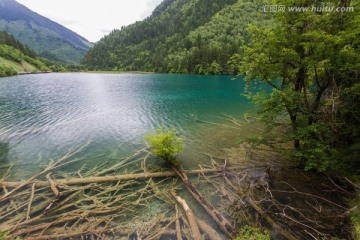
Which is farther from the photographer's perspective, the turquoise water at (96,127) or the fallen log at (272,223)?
the turquoise water at (96,127)

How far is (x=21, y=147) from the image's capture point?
1956cm

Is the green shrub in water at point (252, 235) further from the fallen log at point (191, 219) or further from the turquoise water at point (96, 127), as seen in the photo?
the turquoise water at point (96, 127)

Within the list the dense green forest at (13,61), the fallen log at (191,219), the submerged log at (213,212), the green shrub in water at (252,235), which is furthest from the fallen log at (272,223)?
the dense green forest at (13,61)

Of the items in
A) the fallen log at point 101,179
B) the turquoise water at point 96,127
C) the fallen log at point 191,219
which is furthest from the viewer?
the turquoise water at point 96,127

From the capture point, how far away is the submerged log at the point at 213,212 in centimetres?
900

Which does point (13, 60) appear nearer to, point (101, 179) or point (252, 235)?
point (101, 179)

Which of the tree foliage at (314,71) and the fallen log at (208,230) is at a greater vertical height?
the tree foliage at (314,71)

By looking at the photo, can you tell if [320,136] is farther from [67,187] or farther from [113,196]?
[67,187]

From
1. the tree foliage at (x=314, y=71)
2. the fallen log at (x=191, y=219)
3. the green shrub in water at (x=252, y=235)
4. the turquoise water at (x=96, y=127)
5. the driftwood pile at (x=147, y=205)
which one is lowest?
the turquoise water at (x=96, y=127)

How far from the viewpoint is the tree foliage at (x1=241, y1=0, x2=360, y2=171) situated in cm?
1042

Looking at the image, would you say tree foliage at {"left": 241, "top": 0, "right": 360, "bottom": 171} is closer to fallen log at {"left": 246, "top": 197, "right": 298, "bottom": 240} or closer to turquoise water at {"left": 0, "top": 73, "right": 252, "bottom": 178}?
fallen log at {"left": 246, "top": 197, "right": 298, "bottom": 240}

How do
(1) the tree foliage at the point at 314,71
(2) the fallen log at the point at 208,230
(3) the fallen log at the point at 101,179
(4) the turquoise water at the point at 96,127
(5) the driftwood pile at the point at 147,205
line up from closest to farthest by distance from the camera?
(2) the fallen log at the point at 208,230
(5) the driftwood pile at the point at 147,205
(1) the tree foliage at the point at 314,71
(3) the fallen log at the point at 101,179
(4) the turquoise water at the point at 96,127

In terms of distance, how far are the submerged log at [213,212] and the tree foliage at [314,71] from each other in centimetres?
601

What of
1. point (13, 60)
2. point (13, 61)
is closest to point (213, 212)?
point (13, 61)
